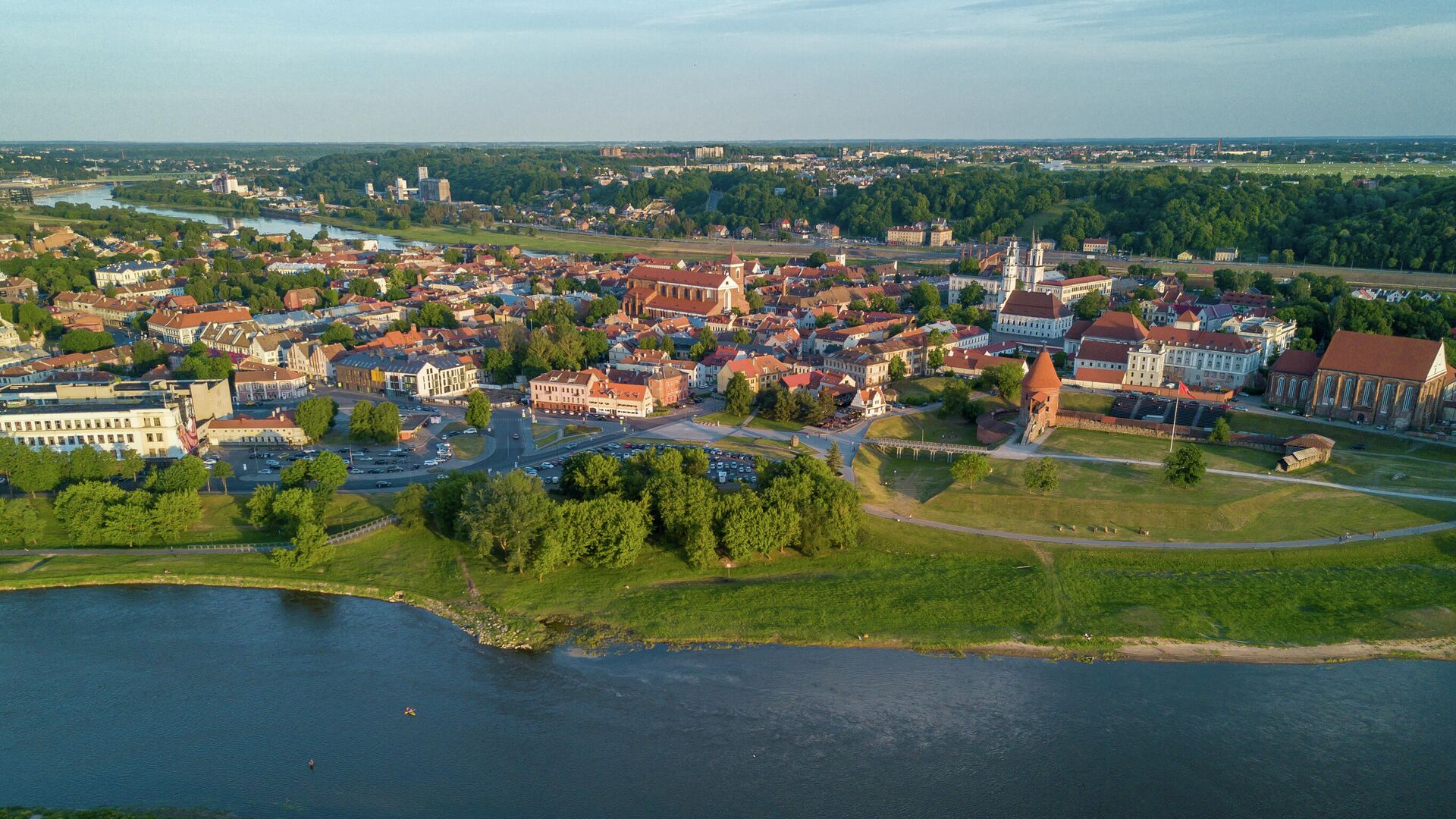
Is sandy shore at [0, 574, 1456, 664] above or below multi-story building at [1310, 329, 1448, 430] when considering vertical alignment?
below

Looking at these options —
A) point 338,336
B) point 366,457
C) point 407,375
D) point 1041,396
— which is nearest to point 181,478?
point 366,457

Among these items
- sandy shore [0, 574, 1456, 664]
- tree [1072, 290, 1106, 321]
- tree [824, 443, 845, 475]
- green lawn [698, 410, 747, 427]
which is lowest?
sandy shore [0, 574, 1456, 664]

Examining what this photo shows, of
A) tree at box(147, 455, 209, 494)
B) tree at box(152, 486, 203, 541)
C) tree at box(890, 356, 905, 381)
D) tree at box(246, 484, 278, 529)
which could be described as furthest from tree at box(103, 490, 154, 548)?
tree at box(890, 356, 905, 381)

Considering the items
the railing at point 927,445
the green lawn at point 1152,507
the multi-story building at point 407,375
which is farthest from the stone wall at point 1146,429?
the multi-story building at point 407,375

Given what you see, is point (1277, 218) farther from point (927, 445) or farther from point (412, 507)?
point (412, 507)

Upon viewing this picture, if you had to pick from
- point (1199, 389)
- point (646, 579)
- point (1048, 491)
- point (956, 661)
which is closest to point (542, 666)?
point (646, 579)

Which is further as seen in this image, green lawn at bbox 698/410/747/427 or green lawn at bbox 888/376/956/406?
green lawn at bbox 888/376/956/406

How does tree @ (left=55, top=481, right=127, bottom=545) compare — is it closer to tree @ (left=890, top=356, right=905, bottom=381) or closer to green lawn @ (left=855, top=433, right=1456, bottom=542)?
green lawn @ (left=855, top=433, right=1456, bottom=542)
